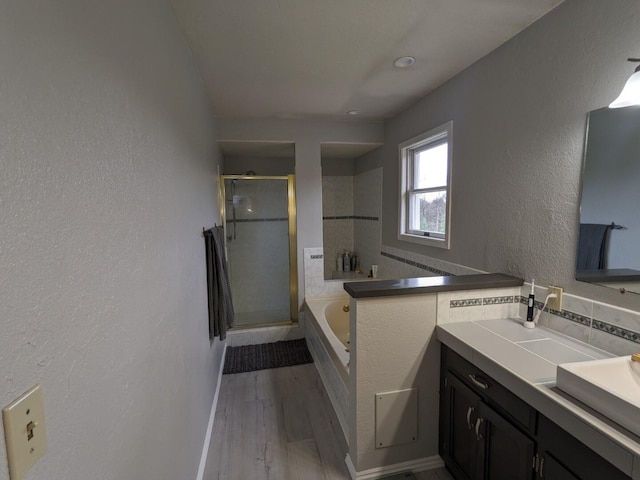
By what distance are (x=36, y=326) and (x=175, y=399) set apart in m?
1.03

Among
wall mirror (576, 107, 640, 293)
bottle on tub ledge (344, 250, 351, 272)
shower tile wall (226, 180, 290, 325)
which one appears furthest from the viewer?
bottle on tub ledge (344, 250, 351, 272)

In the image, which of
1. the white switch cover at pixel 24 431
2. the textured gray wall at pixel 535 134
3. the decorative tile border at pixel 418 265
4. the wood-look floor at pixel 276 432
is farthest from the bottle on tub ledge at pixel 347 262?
the white switch cover at pixel 24 431

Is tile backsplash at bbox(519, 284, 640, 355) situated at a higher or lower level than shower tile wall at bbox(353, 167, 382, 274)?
lower

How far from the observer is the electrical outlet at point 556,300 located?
1.62 metres

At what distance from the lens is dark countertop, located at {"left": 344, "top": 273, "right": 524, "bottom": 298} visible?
1647mm

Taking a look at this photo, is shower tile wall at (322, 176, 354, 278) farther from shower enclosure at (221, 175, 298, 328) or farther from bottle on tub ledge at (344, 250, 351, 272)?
shower enclosure at (221, 175, 298, 328)

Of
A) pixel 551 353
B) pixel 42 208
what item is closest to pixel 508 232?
pixel 551 353

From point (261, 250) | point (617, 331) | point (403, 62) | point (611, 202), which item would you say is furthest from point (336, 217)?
point (617, 331)

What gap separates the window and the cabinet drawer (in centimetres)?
106

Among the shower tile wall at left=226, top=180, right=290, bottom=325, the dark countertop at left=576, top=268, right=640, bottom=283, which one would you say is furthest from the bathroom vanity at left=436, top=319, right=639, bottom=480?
the shower tile wall at left=226, top=180, right=290, bottom=325

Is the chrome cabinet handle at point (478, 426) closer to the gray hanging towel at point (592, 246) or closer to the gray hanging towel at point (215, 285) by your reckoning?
the gray hanging towel at point (592, 246)

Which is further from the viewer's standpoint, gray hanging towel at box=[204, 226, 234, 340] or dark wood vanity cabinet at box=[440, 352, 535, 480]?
gray hanging towel at box=[204, 226, 234, 340]

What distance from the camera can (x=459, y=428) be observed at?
5.46ft

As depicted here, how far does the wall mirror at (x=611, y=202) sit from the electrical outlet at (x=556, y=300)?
12 centimetres
